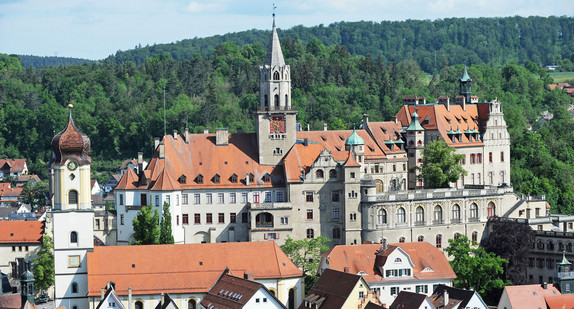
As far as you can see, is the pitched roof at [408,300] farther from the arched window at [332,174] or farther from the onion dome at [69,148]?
the onion dome at [69,148]

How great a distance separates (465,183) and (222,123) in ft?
231

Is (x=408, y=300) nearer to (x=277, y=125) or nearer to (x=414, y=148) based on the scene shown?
(x=277, y=125)

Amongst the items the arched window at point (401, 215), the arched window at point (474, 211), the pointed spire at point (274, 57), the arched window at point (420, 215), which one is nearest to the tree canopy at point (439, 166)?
the arched window at point (474, 211)

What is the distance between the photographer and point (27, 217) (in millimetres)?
159125

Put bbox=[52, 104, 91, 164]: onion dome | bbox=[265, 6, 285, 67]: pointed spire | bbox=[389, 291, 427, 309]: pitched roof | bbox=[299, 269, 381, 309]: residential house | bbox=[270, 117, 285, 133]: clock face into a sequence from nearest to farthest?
bbox=[389, 291, 427, 309]: pitched roof
bbox=[299, 269, 381, 309]: residential house
bbox=[52, 104, 91, 164]: onion dome
bbox=[270, 117, 285, 133]: clock face
bbox=[265, 6, 285, 67]: pointed spire

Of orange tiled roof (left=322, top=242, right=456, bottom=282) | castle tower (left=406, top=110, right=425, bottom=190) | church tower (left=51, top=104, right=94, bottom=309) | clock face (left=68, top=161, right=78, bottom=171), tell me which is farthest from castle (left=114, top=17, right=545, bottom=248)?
clock face (left=68, top=161, right=78, bottom=171)

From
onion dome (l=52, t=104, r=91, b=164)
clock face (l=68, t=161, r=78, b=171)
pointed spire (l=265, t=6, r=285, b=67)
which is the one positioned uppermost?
pointed spire (l=265, t=6, r=285, b=67)

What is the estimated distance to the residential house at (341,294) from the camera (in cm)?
9656

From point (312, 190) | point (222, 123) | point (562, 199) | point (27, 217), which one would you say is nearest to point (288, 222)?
point (312, 190)

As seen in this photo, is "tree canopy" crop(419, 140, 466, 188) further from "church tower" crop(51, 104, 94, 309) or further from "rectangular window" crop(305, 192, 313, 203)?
"church tower" crop(51, 104, 94, 309)

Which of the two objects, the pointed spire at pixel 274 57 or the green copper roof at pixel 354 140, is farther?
the pointed spire at pixel 274 57

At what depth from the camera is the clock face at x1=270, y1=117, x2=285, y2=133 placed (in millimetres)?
118875

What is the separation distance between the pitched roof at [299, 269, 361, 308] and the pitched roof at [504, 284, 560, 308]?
14.1 meters

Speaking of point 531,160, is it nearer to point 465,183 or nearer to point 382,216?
point 465,183
